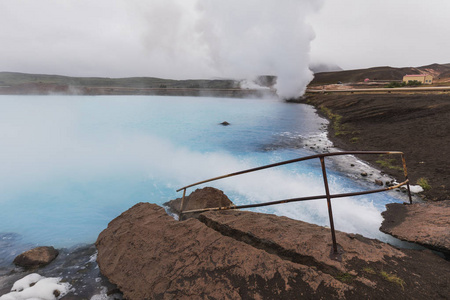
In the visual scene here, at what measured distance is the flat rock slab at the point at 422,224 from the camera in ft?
13.6

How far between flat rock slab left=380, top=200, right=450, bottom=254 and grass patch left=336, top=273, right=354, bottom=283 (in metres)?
2.53

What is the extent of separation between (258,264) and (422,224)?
4066 mm

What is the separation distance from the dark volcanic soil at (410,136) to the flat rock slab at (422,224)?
3.23 meters

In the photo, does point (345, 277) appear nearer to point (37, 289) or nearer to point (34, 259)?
point (37, 289)

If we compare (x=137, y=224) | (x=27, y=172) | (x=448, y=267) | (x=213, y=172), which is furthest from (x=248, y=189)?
(x=27, y=172)

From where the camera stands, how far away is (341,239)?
368 cm

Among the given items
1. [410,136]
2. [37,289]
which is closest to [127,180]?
[37,289]

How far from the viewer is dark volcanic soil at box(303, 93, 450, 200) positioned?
955cm

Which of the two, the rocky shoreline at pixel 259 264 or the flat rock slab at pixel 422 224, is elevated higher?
the rocky shoreline at pixel 259 264

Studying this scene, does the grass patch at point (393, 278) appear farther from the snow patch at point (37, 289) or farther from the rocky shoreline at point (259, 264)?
the snow patch at point (37, 289)

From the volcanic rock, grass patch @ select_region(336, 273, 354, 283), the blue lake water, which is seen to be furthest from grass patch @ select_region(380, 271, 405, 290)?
the volcanic rock

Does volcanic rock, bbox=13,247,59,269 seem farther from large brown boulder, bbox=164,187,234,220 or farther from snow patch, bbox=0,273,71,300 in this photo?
large brown boulder, bbox=164,187,234,220

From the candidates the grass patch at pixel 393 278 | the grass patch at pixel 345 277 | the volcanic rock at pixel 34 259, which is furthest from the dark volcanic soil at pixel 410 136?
the volcanic rock at pixel 34 259

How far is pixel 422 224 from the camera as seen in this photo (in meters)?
4.71
